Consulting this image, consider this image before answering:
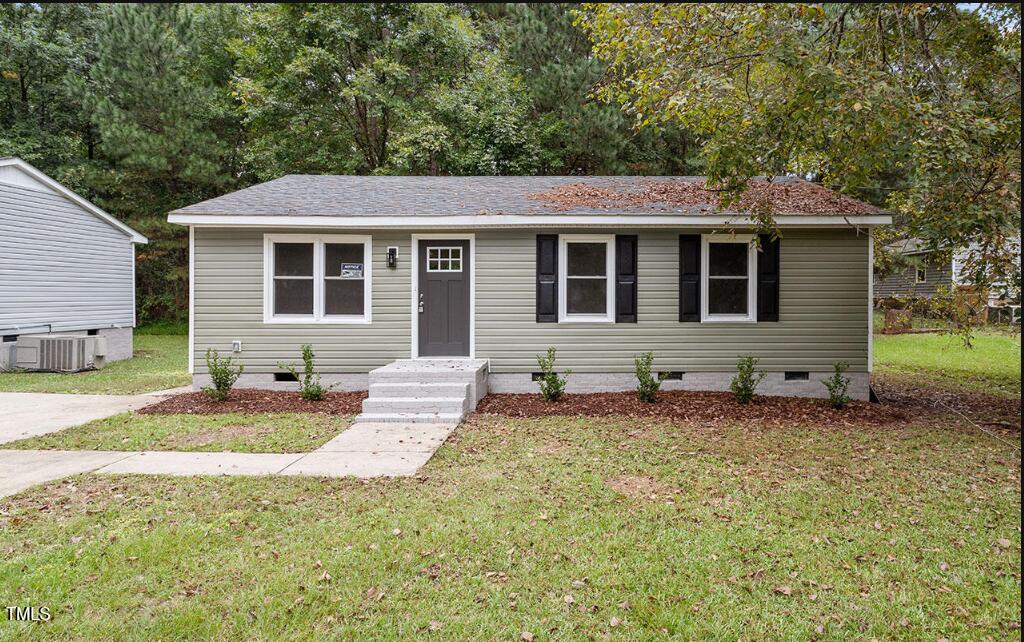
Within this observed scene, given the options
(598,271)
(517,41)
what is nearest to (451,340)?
(598,271)

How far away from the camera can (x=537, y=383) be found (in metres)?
9.02

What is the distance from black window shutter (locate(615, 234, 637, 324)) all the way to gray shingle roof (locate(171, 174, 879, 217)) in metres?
0.53

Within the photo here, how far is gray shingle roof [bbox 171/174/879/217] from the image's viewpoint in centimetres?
862

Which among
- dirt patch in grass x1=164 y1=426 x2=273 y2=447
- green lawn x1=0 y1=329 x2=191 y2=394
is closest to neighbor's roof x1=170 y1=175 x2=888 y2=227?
dirt patch in grass x1=164 y1=426 x2=273 y2=447

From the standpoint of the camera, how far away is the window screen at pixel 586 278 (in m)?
9.04

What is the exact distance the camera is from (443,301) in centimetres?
905

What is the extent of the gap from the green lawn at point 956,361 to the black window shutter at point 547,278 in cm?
646

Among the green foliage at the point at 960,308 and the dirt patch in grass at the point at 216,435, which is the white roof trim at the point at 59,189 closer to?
the dirt patch in grass at the point at 216,435

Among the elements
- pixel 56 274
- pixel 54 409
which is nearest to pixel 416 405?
pixel 54 409

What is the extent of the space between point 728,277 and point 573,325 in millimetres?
2527

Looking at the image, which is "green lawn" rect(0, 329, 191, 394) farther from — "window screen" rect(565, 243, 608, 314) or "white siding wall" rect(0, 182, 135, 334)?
"window screen" rect(565, 243, 608, 314)

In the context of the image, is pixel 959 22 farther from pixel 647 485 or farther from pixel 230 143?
pixel 230 143

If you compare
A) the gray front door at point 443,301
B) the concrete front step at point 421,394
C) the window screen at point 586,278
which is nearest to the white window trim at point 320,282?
the gray front door at point 443,301

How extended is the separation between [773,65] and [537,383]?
17.2ft
